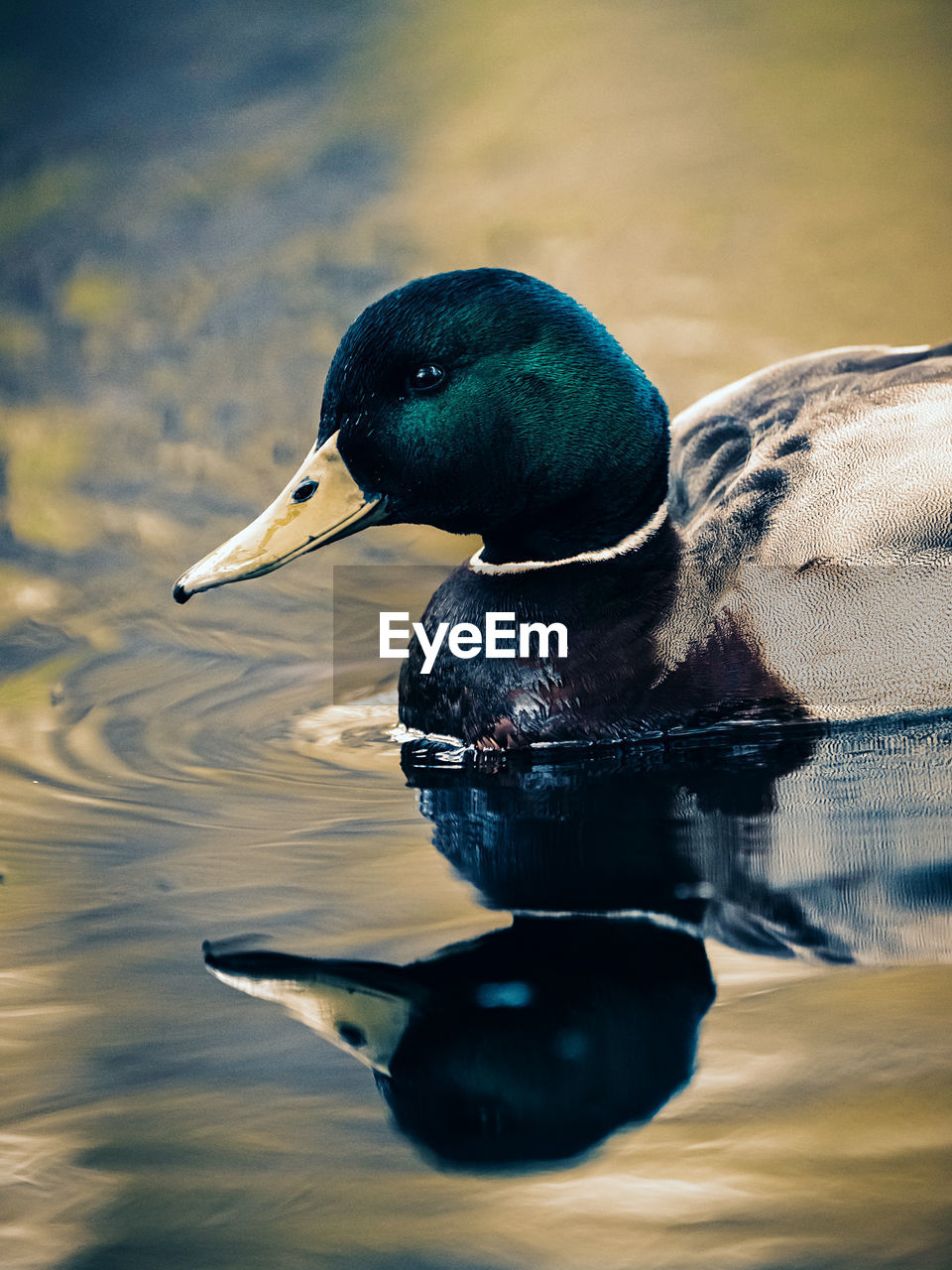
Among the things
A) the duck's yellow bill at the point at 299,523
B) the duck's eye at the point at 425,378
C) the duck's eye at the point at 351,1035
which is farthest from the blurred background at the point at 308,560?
the duck's eye at the point at 425,378

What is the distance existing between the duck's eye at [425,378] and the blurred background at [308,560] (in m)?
0.71

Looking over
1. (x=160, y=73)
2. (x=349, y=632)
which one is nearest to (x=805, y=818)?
(x=349, y=632)

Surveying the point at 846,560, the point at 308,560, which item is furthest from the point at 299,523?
the point at 308,560

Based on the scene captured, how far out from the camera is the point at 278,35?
726 centimetres

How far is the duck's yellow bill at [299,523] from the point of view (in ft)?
9.00

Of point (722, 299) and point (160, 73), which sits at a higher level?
point (160, 73)

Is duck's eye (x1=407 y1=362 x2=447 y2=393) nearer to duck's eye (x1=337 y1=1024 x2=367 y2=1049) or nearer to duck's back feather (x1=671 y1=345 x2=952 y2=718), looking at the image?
duck's back feather (x1=671 y1=345 x2=952 y2=718)

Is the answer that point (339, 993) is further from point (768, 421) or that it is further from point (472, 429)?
point (768, 421)

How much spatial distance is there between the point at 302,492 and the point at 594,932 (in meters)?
1.06

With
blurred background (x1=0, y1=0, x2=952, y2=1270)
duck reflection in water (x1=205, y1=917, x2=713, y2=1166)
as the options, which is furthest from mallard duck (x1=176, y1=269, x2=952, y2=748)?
duck reflection in water (x1=205, y1=917, x2=713, y2=1166)

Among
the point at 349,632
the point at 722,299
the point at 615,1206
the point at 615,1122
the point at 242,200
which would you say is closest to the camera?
the point at 615,1206

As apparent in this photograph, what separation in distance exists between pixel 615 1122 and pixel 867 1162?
10.5 inches

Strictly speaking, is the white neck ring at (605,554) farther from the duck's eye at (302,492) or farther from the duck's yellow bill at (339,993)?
the duck's yellow bill at (339,993)

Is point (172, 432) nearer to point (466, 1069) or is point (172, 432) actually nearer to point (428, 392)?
point (428, 392)
